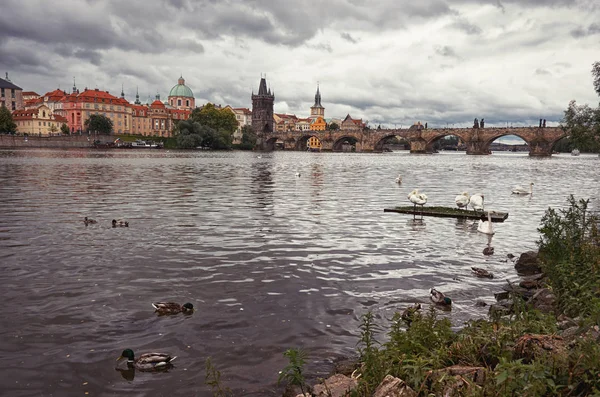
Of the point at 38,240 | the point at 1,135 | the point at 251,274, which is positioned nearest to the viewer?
the point at 251,274

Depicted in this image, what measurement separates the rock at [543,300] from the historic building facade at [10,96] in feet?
578

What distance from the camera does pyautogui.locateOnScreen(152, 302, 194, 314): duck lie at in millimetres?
8039

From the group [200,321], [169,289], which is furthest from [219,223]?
[200,321]

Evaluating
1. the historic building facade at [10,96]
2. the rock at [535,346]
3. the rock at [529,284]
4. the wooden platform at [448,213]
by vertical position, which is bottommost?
the rock at [529,284]

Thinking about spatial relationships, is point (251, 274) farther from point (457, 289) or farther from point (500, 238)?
point (500, 238)

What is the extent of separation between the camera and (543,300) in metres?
8.27

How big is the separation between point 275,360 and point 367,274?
446cm

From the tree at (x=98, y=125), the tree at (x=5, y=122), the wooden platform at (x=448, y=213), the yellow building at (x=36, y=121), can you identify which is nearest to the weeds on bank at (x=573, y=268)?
the wooden platform at (x=448, y=213)

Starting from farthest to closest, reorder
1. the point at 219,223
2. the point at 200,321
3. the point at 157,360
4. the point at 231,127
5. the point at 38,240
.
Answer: the point at 231,127
the point at 219,223
the point at 38,240
the point at 200,321
the point at 157,360

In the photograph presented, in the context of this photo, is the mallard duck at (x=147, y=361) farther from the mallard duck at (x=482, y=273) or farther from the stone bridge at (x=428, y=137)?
the stone bridge at (x=428, y=137)

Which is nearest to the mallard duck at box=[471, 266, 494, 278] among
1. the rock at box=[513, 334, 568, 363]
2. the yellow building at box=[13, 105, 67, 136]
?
the rock at box=[513, 334, 568, 363]

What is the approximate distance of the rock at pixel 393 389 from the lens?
4.52 meters

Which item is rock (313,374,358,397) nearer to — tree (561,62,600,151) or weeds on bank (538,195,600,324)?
weeds on bank (538,195,600,324)

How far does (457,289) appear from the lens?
9742mm
